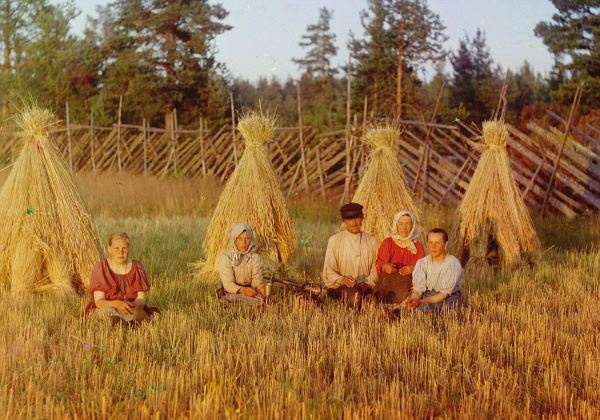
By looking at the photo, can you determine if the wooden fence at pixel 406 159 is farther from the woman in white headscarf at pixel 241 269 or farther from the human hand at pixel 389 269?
the woman in white headscarf at pixel 241 269

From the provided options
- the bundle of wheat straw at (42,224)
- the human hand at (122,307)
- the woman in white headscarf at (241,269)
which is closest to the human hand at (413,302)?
the woman in white headscarf at (241,269)

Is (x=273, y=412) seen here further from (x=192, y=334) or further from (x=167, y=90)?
(x=167, y=90)

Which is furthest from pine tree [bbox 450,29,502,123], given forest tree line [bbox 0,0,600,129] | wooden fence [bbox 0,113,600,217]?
wooden fence [bbox 0,113,600,217]

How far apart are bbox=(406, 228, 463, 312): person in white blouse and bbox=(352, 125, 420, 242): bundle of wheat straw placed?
6.08 ft

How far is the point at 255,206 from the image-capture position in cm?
824

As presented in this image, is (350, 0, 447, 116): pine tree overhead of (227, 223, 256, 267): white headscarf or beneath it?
overhead

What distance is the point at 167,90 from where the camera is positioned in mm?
26469

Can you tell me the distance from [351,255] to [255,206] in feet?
4.29

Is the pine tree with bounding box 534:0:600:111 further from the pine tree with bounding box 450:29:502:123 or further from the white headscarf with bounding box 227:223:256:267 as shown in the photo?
the white headscarf with bounding box 227:223:256:267

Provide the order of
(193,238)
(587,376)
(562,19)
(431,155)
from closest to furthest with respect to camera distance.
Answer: (587,376) < (193,238) < (431,155) < (562,19)

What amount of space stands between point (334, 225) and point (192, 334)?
7.24 meters

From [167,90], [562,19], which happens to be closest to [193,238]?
[167,90]

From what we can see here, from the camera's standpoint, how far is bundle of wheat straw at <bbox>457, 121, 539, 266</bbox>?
8.87 m

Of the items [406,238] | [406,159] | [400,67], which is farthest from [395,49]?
[406,238]
